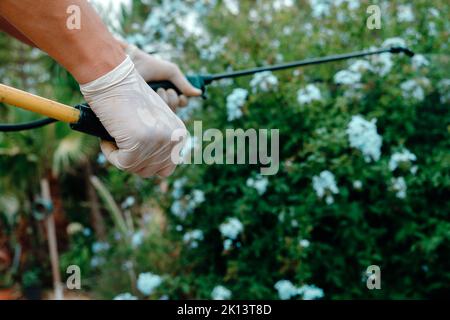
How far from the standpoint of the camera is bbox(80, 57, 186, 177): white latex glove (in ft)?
4.61

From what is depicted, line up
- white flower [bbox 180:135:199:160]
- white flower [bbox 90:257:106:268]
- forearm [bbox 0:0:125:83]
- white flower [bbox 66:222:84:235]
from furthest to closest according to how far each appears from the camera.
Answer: white flower [bbox 66:222:84:235] < white flower [bbox 90:257:106:268] < white flower [bbox 180:135:199:160] < forearm [bbox 0:0:125:83]

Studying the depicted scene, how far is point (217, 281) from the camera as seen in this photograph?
3.00 metres

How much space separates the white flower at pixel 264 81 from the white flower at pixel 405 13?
0.84m

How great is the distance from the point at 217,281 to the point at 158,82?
130 cm

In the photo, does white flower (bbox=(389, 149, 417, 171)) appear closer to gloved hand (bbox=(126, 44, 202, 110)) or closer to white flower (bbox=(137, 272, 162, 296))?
gloved hand (bbox=(126, 44, 202, 110))

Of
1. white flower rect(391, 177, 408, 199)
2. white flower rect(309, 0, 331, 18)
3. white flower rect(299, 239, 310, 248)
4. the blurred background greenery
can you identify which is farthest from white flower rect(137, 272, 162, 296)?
white flower rect(309, 0, 331, 18)

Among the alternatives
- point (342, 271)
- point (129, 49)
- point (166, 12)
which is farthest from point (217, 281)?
point (166, 12)

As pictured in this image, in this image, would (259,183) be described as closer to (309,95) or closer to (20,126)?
(309,95)

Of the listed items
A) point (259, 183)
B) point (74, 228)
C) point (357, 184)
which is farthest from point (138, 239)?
point (74, 228)

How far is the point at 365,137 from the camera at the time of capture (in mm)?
2629

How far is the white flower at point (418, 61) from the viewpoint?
9.41 ft

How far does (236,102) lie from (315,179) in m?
0.58

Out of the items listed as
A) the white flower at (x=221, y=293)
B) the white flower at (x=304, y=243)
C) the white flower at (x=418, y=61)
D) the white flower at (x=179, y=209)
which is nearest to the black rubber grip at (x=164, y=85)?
the white flower at (x=304, y=243)
